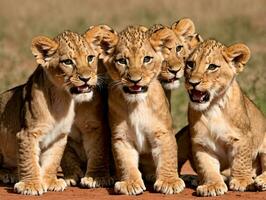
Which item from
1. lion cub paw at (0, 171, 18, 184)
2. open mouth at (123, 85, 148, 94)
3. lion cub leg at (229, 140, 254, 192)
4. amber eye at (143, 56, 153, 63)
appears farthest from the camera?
lion cub paw at (0, 171, 18, 184)

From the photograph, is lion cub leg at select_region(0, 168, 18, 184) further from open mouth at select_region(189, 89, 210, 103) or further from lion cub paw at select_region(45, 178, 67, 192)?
open mouth at select_region(189, 89, 210, 103)

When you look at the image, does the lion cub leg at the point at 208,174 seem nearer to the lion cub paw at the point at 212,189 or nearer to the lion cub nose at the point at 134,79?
the lion cub paw at the point at 212,189

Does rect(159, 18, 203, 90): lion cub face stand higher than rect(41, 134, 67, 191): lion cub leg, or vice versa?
rect(159, 18, 203, 90): lion cub face

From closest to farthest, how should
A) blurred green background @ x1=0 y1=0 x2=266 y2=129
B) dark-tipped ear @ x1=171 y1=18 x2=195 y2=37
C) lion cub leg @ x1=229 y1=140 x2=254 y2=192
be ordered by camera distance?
lion cub leg @ x1=229 y1=140 x2=254 y2=192 < dark-tipped ear @ x1=171 y1=18 x2=195 y2=37 < blurred green background @ x1=0 y1=0 x2=266 y2=129

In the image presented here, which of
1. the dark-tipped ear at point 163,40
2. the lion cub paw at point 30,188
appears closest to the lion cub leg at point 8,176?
the lion cub paw at point 30,188

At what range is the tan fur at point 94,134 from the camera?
8578mm

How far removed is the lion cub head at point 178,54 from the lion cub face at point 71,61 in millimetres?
695

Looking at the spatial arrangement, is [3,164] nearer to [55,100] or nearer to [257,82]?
[55,100]

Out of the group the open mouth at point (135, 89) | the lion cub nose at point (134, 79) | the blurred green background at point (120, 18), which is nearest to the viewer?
the lion cub nose at point (134, 79)

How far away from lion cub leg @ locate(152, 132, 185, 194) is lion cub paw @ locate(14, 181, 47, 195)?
101cm

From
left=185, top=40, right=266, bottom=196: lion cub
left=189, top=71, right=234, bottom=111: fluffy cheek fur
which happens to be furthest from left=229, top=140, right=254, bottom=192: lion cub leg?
left=189, top=71, right=234, bottom=111: fluffy cheek fur

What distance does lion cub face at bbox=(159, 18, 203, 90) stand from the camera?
28.5 ft

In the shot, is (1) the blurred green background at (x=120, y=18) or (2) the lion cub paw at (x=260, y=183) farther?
(1) the blurred green background at (x=120, y=18)

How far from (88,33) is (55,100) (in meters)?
Result: 0.68
